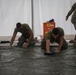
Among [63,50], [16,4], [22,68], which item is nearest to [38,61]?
[22,68]

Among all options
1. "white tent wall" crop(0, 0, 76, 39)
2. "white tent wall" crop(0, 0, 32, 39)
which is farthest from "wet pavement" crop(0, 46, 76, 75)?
"white tent wall" crop(0, 0, 32, 39)

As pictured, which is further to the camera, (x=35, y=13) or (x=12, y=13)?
(x=12, y=13)

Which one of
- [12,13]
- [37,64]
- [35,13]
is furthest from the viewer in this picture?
[12,13]

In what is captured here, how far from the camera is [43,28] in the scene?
8586mm

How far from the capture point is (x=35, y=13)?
8859 mm

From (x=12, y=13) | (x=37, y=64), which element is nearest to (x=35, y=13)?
(x=12, y=13)

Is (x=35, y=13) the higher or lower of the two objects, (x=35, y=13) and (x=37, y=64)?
the higher

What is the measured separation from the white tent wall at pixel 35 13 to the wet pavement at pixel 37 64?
3377mm

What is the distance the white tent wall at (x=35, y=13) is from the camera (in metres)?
8.70

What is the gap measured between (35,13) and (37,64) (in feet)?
15.6

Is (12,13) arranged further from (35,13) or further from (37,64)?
(37,64)

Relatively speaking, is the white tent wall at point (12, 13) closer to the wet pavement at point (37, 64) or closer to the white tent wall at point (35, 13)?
the white tent wall at point (35, 13)

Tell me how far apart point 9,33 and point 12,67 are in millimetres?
5121

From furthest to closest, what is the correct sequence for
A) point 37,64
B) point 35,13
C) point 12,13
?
point 12,13 < point 35,13 < point 37,64
